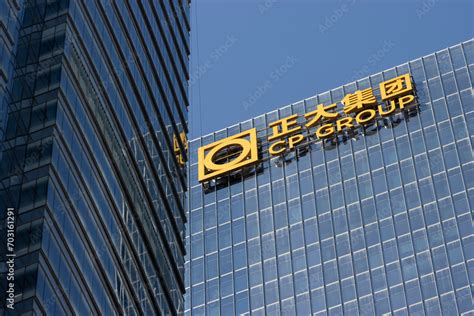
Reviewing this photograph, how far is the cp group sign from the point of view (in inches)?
6452

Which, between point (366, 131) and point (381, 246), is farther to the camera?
point (366, 131)

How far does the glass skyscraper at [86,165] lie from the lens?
68438 millimetres

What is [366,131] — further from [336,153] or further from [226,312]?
[226,312]

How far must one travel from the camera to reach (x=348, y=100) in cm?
16825

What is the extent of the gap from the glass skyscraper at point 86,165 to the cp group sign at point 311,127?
66.6 m

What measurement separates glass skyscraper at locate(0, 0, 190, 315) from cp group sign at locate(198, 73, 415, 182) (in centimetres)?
6661

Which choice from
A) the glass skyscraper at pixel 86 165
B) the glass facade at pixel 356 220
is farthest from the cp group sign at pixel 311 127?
the glass skyscraper at pixel 86 165

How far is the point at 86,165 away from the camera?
77375 millimetres

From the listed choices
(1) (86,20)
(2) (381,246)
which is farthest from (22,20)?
(2) (381,246)

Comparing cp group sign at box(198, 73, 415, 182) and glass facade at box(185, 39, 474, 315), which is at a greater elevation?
cp group sign at box(198, 73, 415, 182)

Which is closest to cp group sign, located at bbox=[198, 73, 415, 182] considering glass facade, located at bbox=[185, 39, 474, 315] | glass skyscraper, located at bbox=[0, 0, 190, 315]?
glass facade, located at bbox=[185, 39, 474, 315]

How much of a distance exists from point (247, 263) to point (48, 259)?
9395 cm

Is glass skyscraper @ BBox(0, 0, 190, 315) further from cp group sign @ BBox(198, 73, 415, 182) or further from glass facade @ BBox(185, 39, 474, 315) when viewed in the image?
cp group sign @ BBox(198, 73, 415, 182)

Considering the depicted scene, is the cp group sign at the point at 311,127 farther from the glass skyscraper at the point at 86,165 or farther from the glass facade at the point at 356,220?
the glass skyscraper at the point at 86,165
